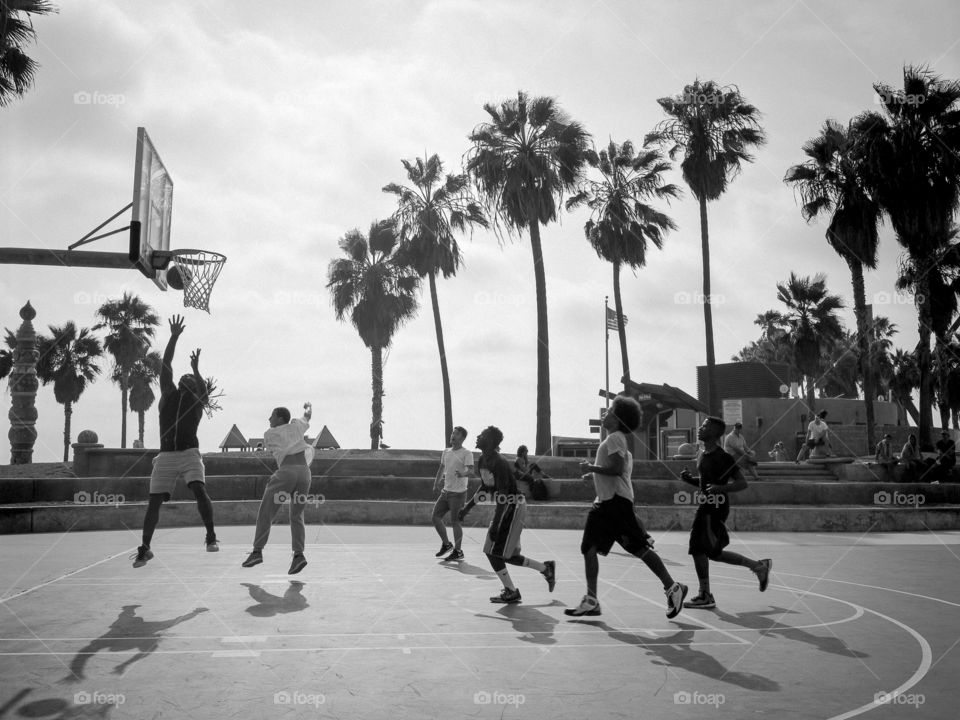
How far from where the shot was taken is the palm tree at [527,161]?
103 feet

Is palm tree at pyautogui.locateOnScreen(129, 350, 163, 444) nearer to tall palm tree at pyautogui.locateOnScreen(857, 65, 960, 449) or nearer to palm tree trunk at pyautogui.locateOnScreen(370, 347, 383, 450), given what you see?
palm tree trunk at pyautogui.locateOnScreen(370, 347, 383, 450)

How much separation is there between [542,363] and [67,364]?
30093mm

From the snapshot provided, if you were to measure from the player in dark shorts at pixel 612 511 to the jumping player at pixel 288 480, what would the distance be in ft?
10.9

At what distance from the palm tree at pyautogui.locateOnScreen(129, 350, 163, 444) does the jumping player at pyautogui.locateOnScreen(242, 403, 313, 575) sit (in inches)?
1819

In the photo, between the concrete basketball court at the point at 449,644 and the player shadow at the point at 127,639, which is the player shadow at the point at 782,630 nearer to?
the concrete basketball court at the point at 449,644

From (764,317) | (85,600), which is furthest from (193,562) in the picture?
(764,317)

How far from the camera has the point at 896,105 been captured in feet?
97.7

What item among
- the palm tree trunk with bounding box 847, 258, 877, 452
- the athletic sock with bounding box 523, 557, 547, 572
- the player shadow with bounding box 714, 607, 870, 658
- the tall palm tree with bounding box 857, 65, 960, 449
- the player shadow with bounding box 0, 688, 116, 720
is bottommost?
the player shadow with bounding box 714, 607, 870, 658

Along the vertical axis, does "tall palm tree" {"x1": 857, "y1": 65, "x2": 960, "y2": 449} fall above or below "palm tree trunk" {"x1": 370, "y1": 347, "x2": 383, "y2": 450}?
above

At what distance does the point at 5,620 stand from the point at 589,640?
4.33 metres

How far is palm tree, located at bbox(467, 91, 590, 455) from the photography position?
3152 centimetres

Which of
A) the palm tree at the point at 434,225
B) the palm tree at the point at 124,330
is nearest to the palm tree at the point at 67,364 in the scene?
the palm tree at the point at 124,330

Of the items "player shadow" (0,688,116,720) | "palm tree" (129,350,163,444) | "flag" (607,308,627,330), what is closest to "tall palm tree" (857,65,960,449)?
"flag" (607,308,627,330)

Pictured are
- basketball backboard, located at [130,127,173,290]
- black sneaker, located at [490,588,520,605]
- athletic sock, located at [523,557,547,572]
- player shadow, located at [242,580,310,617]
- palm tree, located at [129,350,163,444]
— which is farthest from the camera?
palm tree, located at [129,350,163,444]
